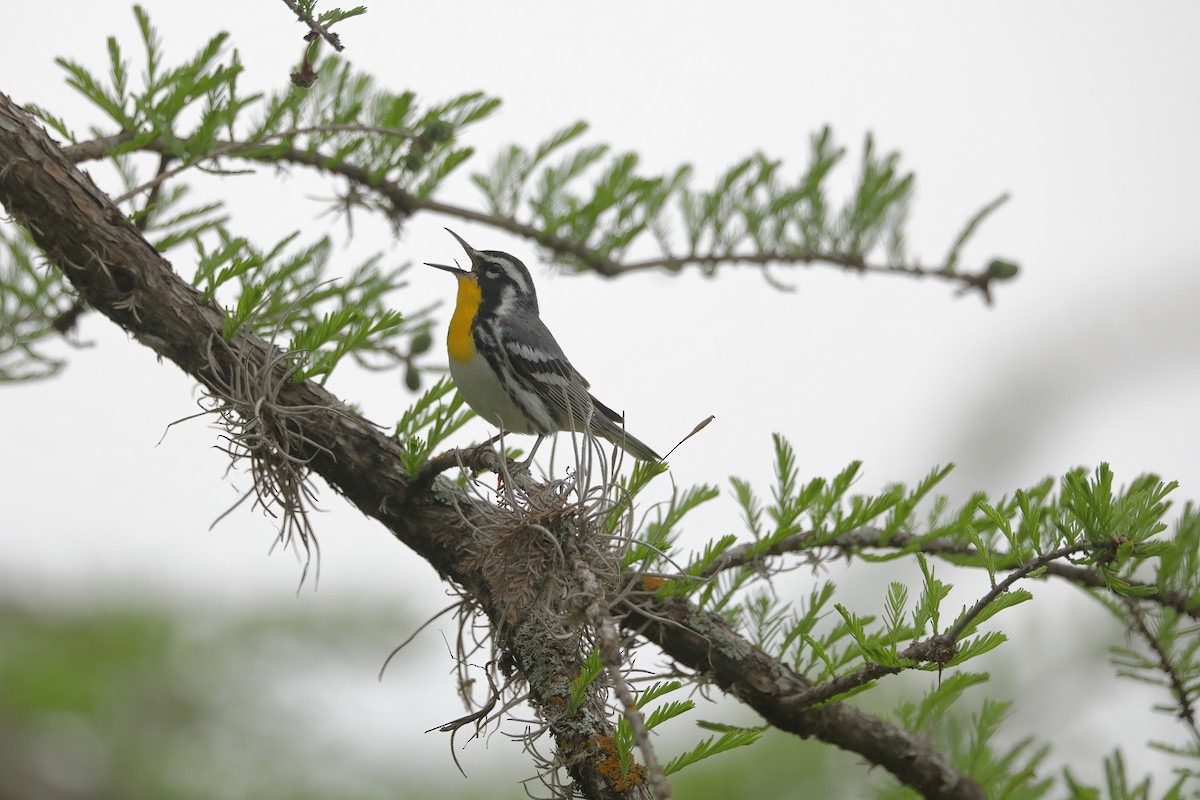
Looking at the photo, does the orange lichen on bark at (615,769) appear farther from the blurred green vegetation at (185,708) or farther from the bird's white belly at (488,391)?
the blurred green vegetation at (185,708)

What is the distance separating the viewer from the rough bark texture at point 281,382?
6.25 feet

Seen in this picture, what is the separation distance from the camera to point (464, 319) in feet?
10.9

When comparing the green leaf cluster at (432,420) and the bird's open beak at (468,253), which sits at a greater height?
the bird's open beak at (468,253)

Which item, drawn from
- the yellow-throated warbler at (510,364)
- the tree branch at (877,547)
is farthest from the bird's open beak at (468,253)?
the tree branch at (877,547)

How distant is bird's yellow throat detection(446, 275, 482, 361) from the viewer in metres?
3.02

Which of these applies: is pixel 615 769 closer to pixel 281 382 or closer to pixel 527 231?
pixel 281 382

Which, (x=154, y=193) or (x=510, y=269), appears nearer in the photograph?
(x=154, y=193)

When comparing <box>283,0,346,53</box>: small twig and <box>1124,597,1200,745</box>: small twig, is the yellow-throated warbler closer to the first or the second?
<box>1124,597,1200,745</box>: small twig

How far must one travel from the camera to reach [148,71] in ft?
6.94

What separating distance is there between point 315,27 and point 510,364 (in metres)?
1.80

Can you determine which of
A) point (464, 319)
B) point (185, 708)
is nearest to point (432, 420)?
point (464, 319)

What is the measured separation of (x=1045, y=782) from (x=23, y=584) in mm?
4304

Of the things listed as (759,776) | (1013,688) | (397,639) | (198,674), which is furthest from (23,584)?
(1013,688)

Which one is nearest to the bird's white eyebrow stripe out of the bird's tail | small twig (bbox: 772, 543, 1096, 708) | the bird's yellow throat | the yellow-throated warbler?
the yellow-throated warbler
